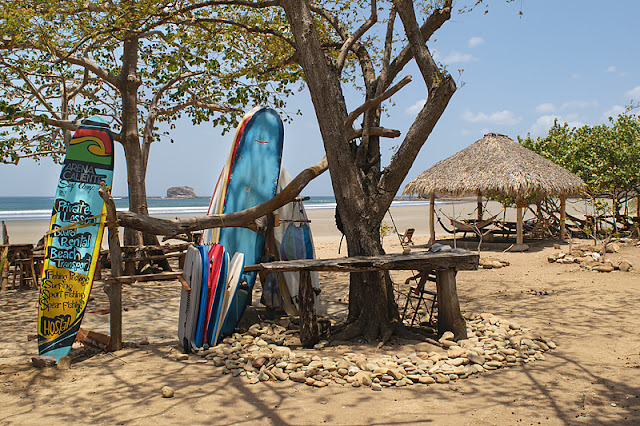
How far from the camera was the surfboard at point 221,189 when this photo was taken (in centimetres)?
666

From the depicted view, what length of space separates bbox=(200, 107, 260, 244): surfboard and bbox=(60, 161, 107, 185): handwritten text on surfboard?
1.54 m

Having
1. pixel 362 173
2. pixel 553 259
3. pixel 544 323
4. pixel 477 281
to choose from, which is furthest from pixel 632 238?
pixel 362 173

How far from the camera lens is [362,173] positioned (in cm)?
555

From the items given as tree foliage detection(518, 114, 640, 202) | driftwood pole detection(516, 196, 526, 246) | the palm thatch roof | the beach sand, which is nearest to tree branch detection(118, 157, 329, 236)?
the beach sand

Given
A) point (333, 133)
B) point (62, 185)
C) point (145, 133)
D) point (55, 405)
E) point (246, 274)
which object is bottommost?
point (55, 405)

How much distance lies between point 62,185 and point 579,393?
5.24m

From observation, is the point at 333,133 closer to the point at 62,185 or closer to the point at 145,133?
the point at 62,185

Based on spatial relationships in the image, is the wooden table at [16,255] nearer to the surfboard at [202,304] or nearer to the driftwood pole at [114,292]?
the driftwood pole at [114,292]

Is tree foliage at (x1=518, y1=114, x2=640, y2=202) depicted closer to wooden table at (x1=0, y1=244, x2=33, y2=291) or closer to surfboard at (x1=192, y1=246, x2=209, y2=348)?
surfboard at (x1=192, y1=246, x2=209, y2=348)

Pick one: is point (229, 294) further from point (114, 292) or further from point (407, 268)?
point (407, 268)

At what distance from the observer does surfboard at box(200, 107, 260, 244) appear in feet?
21.9

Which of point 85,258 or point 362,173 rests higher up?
point 362,173

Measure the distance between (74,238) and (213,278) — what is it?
1.50 m

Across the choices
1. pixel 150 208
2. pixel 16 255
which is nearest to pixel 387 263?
pixel 16 255
